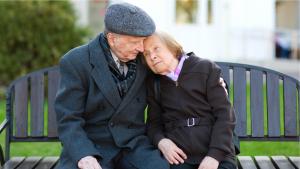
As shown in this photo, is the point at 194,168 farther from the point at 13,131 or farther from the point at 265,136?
the point at 13,131

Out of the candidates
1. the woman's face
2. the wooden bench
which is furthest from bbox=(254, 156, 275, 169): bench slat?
the woman's face

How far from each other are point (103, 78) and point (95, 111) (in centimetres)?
21

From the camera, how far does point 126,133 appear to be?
3805mm

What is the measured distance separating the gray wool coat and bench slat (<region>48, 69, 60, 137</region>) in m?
0.72

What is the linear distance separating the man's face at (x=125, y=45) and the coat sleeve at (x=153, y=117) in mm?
254

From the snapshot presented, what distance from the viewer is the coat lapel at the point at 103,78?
3684 millimetres

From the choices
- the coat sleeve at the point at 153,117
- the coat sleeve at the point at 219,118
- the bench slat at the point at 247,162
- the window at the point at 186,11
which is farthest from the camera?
the window at the point at 186,11

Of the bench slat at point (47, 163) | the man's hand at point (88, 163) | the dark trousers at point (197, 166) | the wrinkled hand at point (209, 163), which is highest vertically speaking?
the man's hand at point (88, 163)

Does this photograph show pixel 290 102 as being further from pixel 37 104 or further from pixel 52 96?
pixel 37 104

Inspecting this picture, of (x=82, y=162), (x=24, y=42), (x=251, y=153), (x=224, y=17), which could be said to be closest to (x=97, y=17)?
(x=224, y=17)

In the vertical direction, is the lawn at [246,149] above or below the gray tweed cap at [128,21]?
below

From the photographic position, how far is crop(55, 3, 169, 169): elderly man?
141 inches

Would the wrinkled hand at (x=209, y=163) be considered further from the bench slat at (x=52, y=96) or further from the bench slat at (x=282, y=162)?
the bench slat at (x=52, y=96)

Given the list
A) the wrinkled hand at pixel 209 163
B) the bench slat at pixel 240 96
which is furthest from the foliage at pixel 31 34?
the wrinkled hand at pixel 209 163
